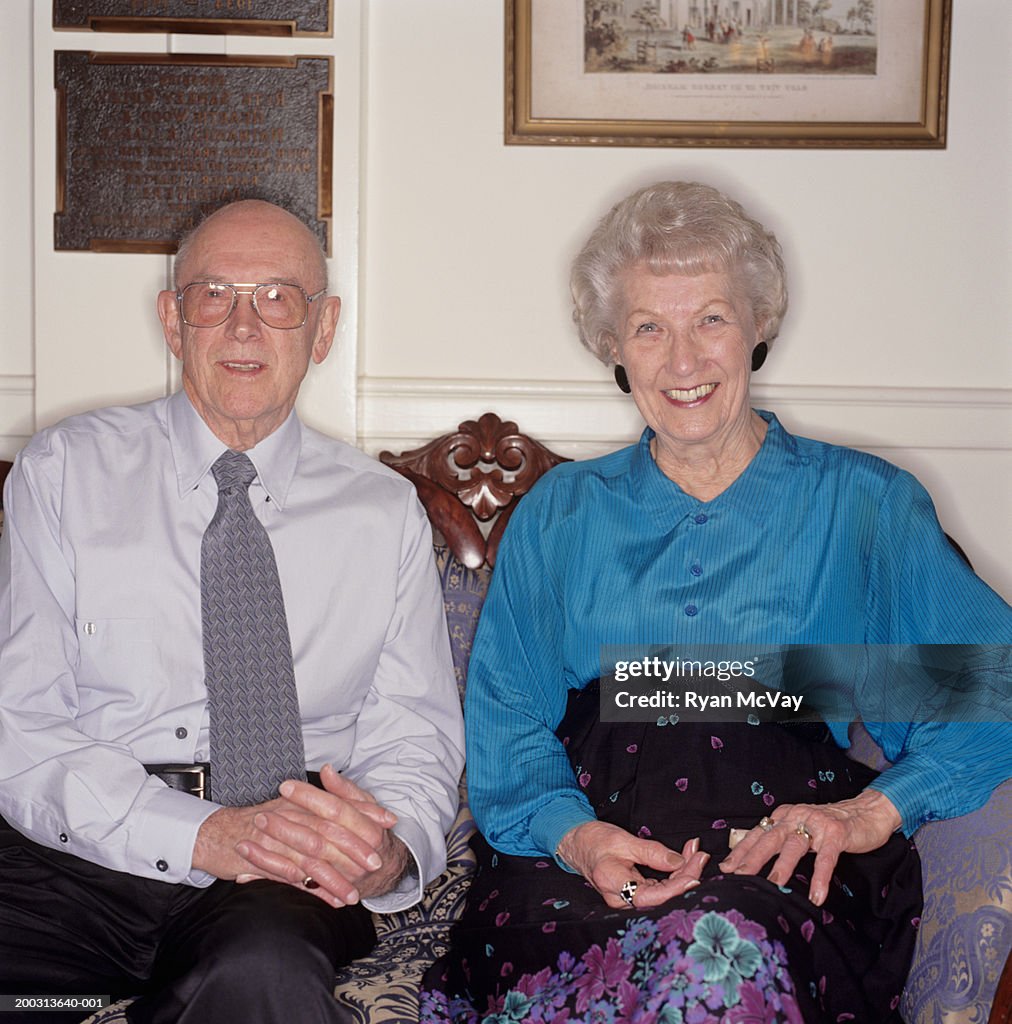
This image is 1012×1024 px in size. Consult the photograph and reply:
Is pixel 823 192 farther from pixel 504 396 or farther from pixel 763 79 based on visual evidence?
pixel 504 396

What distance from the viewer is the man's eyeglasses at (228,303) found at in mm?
1893

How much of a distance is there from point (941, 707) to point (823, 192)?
127cm

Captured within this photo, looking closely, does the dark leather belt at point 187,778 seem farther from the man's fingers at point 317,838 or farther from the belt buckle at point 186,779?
the man's fingers at point 317,838

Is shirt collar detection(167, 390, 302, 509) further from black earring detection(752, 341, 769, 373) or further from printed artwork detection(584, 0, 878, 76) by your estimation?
printed artwork detection(584, 0, 878, 76)

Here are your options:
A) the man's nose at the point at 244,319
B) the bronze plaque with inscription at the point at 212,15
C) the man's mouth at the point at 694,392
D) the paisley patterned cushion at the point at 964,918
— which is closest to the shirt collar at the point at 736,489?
the man's mouth at the point at 694,392

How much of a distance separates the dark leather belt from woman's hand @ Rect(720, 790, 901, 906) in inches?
28.7

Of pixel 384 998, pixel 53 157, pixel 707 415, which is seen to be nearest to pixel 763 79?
pixel 707 415

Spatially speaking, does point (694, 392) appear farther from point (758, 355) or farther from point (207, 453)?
point (207, 453)

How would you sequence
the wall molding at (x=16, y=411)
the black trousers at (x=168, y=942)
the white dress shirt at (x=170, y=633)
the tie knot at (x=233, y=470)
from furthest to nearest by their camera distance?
1. the wall molding at (x=16, y=411)
2. the tie knot at (x=233, y=470)
3. the white dress shirt at (x=170, y=633)
4. the black trousers at (x=168, y=942)

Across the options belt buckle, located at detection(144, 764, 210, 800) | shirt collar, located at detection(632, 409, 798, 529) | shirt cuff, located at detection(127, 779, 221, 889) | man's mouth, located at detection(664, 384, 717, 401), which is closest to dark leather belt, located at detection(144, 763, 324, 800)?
belt buckle, located at detection(144, 764, 210, 800)

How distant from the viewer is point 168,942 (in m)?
1.63

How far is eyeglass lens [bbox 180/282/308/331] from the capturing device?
1.89 metres

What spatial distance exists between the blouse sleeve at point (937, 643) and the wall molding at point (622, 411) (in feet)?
2.52

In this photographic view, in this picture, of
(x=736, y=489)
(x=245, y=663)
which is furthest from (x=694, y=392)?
(x=245, y=663)
